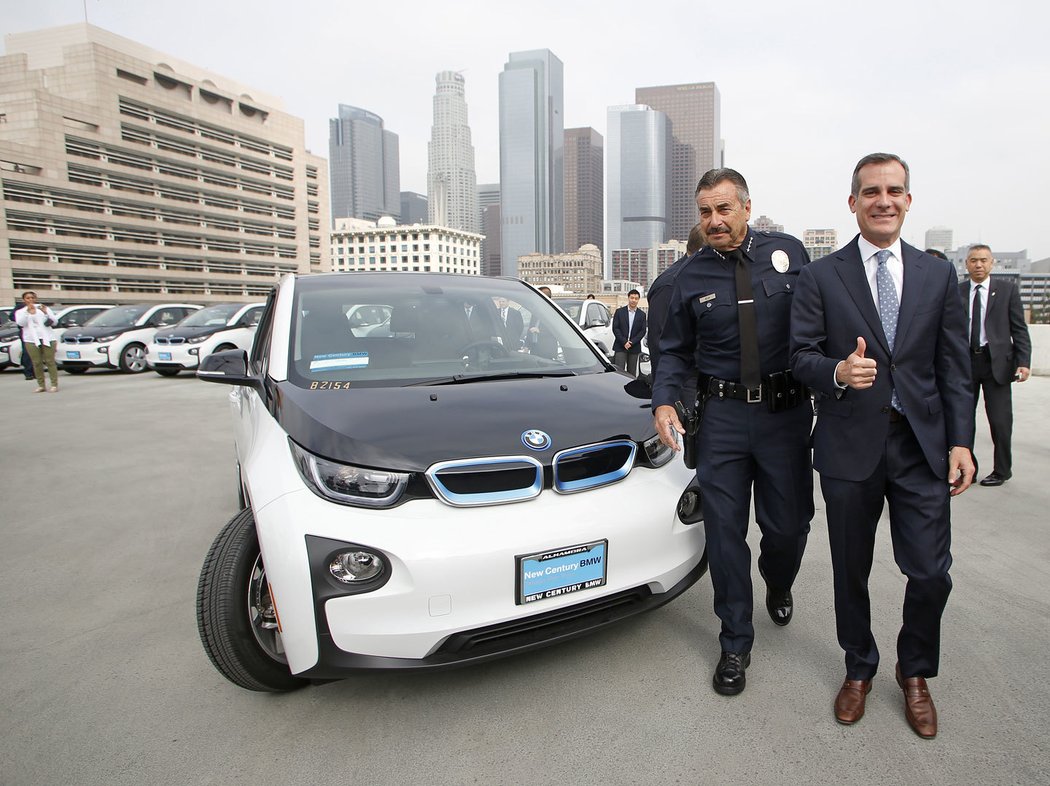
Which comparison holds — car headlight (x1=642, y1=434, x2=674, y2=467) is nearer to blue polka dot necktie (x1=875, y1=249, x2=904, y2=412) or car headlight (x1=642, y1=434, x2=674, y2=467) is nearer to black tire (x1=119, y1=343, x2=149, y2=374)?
A: blue polka dot necktie (x1=875, y1=249, x2=904, y2=412)

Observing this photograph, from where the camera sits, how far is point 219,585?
2248 millimetres

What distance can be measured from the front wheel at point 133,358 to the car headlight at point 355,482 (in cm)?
1519

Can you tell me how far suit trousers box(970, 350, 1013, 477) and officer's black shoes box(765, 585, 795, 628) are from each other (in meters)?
3.13

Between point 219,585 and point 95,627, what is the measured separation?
48.4 inches

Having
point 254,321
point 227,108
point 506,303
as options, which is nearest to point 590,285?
point 227,108

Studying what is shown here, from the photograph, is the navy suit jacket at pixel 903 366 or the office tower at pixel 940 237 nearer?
the navy suit jacket at pixel 903 366

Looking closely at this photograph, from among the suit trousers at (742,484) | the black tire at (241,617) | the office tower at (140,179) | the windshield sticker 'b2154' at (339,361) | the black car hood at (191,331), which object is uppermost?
the office tower at (140,179)

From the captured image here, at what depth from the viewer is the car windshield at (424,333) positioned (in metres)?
2.88

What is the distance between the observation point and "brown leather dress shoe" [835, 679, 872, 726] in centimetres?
222

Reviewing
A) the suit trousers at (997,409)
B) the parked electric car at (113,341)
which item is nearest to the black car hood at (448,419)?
the suit trousers at (997,409)

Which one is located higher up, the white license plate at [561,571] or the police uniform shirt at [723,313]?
the police uniform shirt at [723,313]

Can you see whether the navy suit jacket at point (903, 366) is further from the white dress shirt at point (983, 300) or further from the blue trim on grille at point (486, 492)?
the white dress shirt at point (983, 300)

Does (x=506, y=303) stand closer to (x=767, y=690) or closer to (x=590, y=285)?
(x=767, y=690)

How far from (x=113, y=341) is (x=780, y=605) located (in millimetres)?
15758
